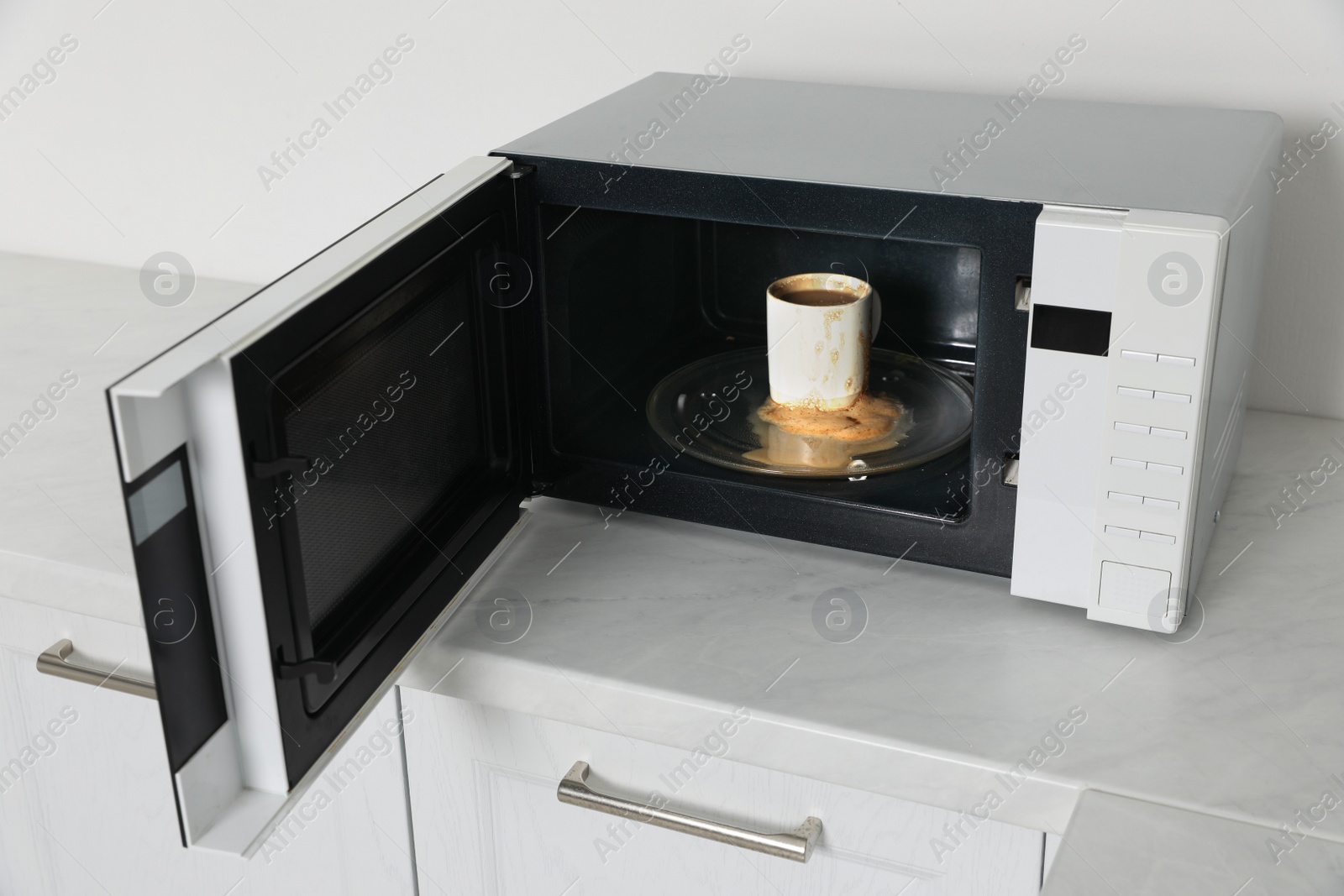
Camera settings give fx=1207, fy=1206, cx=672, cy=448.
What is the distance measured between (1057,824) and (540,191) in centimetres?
48

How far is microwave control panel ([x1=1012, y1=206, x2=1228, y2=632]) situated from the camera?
0.63 meters

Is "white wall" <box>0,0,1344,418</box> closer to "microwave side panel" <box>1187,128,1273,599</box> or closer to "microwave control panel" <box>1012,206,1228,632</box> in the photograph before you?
"microwave side panel" <box>1187,128,1273,599</box>

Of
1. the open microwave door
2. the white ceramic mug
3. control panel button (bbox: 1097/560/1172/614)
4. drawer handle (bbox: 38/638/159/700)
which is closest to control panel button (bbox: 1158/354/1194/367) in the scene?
control panel button (bbox: 1097/560/1172/614)

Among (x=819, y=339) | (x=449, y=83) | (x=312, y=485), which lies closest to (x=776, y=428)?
(x=819, y=339)

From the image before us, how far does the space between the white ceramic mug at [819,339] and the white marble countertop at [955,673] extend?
0.11 m

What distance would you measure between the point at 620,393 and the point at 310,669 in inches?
14.7

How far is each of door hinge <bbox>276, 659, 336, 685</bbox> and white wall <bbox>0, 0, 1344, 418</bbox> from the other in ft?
2.26

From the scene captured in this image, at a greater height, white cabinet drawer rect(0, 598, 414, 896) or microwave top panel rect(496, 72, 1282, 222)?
microwave top panel rect(496, 72, 1282, 222)

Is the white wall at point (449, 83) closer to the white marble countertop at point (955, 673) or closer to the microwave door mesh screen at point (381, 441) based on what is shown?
the white marble countertop at point (955, 673)

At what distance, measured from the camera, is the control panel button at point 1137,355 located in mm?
649

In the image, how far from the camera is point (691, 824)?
2.39ft

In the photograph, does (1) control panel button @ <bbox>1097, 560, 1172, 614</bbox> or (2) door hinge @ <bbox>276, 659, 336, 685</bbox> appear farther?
(1) control panel button @ <bbox>1097, 560, 1172, 614</bbox>

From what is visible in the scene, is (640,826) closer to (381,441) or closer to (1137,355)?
(381,441)

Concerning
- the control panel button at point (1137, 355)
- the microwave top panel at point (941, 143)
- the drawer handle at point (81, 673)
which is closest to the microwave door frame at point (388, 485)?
the microwave top panel at point (941, 143)
